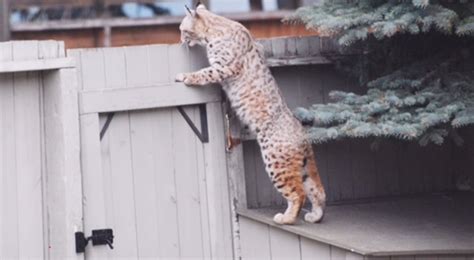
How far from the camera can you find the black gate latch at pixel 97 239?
17.8 feet

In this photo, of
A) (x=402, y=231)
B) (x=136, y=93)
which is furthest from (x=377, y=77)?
(x=136, y=93)

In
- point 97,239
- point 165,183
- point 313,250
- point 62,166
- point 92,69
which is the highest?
point 92,69

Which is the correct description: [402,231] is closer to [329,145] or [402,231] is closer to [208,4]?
[329,145]

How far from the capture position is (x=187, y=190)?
5785mm

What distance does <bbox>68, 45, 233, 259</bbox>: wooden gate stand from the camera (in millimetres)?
5555

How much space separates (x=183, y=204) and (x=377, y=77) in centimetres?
125

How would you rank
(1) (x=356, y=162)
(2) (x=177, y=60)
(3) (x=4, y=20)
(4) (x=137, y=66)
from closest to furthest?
(4) (x=137, y=66)
(2) (x=177, y=60)
(1) (x=356, y=162)
(3) (x=4, y=20)

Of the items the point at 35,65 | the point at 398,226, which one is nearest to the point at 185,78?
the point at 35,65

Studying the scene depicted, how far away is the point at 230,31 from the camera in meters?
5.85

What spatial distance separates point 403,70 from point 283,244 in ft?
3.56

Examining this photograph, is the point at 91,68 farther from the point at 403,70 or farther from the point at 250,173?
the point at 403,70

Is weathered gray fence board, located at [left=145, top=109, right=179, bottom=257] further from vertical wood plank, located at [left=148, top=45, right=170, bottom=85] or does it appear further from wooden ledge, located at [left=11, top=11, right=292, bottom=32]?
wooden ledge, located at [left=11, top=11, right=292, bottom=32]

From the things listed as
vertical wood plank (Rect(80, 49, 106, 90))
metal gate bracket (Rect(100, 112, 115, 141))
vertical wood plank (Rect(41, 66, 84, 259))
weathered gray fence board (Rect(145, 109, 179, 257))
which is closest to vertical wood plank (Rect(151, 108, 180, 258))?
weathered gray fence board (Rect(145, 109, 179, 257))

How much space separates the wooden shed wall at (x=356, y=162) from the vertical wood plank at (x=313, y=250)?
0.59 m
